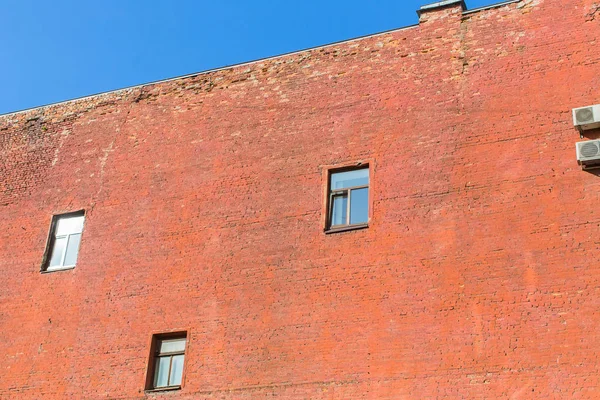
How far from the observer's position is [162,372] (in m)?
15.2

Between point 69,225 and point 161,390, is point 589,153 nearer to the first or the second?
point 161,390

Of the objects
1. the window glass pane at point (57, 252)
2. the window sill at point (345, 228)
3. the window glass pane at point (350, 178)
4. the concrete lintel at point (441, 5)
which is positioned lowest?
the window sill at point (345, 228)

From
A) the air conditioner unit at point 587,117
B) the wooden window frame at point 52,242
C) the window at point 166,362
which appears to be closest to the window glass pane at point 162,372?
the window at point 166,362

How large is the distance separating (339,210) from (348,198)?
0.28 m

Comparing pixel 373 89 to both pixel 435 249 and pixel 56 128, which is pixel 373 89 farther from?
pixel 56 128

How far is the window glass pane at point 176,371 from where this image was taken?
48.8 feet

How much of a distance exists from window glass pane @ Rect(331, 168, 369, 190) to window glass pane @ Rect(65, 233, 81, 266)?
18.7ft

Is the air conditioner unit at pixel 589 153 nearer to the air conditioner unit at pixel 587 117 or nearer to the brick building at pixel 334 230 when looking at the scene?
the brick building at pixel 334 230

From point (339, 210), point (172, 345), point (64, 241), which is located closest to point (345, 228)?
point (339, 210)

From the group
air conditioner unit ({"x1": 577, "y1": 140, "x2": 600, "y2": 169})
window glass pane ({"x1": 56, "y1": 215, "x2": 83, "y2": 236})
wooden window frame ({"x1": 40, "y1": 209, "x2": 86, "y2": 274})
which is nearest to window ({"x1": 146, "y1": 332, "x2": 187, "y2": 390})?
wooden window frame ({"x1": 40, "y1": 209, "x2": 86, "y2": 274})

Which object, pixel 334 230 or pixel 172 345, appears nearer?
pixel 334 230

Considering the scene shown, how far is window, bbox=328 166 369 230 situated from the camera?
49.4 feet

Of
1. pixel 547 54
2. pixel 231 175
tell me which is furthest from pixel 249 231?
pixel 547 54

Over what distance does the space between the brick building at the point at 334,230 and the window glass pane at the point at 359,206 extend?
3 cm
